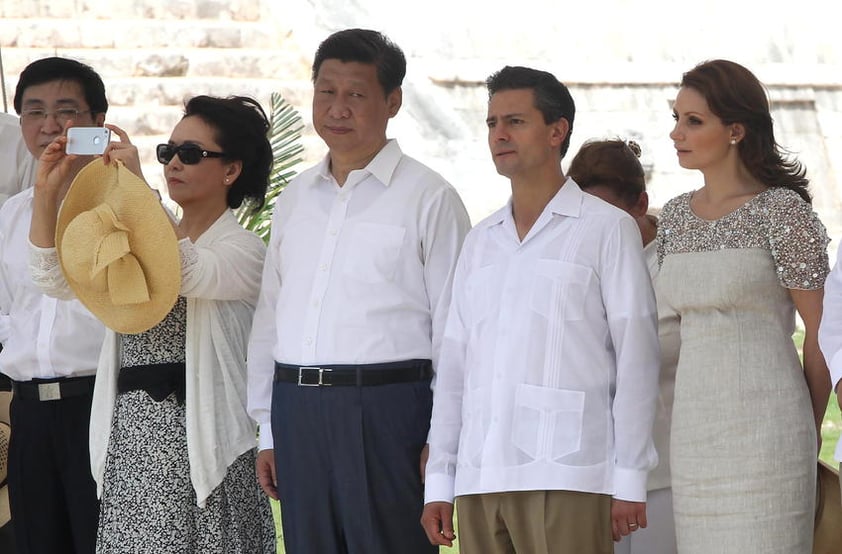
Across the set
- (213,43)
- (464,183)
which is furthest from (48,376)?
(213,43)

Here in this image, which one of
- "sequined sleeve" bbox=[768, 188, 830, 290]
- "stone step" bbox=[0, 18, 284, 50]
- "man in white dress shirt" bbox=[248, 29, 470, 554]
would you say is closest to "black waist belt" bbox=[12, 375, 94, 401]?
"man in white dress shirt" bbox=[248, 29, 470, 554]

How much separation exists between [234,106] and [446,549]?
2.59 metres

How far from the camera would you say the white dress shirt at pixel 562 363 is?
315 cm

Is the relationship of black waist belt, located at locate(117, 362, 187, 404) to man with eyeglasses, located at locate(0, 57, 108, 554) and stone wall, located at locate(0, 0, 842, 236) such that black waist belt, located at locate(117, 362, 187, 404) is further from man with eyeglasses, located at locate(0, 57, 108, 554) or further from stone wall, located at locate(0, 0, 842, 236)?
stone wall, located at locate(0, 0, 842, 236)

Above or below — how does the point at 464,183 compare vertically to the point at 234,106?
above

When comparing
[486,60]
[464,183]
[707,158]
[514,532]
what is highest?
[486,60]

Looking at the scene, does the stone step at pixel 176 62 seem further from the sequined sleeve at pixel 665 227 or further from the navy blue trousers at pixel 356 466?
the sequined sleeve at pixel 665 227

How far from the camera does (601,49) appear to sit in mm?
13094

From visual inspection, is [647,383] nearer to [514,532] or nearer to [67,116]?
[514,532]

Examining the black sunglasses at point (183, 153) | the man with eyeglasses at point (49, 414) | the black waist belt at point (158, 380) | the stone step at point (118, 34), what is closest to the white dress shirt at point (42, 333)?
the man with eyeglasses at point (49, 414)

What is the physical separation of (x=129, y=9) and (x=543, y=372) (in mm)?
10528

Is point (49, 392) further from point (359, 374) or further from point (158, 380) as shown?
point (359, 374)

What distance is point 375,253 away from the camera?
11.8ft

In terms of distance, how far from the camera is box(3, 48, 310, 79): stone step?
1206 cm
